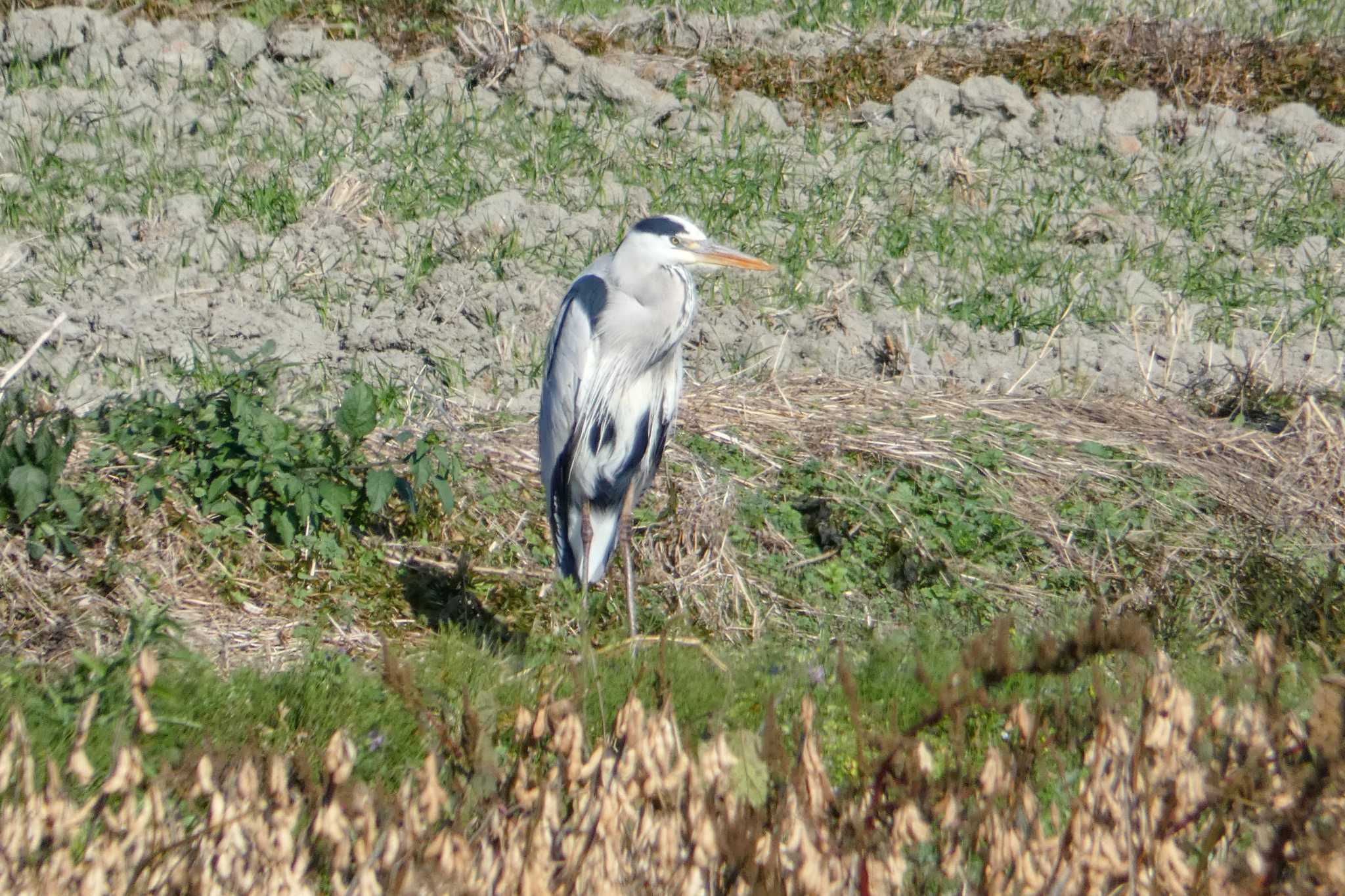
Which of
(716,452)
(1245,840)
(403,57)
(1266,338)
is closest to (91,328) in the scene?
(716,452)

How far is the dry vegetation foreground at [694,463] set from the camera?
6.21ft

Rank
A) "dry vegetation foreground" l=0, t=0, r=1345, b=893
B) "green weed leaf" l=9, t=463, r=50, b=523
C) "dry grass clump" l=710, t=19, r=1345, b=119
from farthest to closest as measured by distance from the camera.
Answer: "dry grass clump" l=710, t=19, r=1345, b=119 < "green weed leaf" l=9, t=463, r=50, b=523 < "dry vegetation foreground" l=0, t=0, r=1345, b=893

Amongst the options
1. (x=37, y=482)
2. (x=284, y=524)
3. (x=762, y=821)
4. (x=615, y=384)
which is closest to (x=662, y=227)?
(x=615, y=384)

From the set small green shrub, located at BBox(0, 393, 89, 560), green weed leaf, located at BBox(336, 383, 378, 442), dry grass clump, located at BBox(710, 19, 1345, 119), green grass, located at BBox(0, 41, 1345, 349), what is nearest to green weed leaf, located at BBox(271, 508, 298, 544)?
green weed leaf, located at BBox(336, 383, 378, 442)

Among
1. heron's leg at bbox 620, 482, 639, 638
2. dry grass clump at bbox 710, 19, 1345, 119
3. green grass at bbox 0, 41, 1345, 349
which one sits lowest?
heron's leg at bbox 620, 482, 639, 638

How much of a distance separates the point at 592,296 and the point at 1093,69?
20.2 feet

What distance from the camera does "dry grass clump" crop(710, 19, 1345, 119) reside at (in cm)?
913

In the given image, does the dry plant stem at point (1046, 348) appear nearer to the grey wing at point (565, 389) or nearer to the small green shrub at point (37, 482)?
the grey wing at point (565, 389)

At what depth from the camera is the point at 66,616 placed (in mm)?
4020

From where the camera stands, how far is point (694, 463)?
522cm

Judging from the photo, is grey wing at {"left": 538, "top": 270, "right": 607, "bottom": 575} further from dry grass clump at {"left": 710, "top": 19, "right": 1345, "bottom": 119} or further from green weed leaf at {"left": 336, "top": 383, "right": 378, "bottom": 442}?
dry grass clump at {"left": 710, "top": 19, "right": 1345, "bottom": 119}

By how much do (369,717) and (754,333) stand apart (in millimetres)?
3187

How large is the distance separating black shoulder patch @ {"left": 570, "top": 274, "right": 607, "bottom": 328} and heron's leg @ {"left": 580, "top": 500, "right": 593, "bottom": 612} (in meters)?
0.64

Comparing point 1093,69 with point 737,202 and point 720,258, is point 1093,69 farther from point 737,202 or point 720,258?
point 720,258
